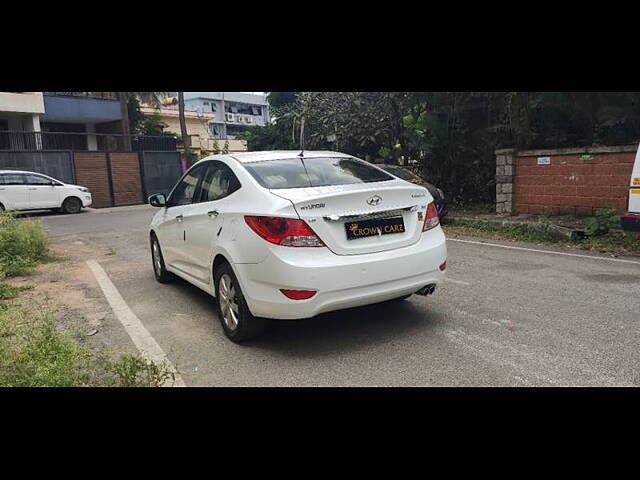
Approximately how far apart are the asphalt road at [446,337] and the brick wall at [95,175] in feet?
57.3

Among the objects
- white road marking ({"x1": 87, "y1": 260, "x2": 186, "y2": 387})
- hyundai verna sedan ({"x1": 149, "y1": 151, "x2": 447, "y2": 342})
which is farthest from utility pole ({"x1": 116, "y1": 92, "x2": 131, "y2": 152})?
hyundai verna sedan ({"x1": 149, "y1": 151, "x2": 447, "y2": 342})

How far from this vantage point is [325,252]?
393 centimetres

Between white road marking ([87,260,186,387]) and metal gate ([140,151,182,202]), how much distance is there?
17.9 m

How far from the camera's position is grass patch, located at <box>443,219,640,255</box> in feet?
27.1

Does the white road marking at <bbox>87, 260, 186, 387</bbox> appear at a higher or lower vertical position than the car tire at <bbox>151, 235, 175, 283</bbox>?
lower

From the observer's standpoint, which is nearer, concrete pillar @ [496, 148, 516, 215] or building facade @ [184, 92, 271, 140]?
concrete pillar @ [496, 148, 516, 215]

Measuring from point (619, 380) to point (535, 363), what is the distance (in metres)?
0.53

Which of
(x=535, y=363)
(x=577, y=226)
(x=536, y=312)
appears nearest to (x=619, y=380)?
(x=535, y=363)

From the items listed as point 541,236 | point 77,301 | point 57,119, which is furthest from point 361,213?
point 57,119

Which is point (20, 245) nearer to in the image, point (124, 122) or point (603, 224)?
point (603, 224)

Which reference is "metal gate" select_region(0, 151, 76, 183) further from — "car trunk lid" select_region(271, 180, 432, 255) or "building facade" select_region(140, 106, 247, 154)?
"car trunk lid" select_region(271, 180, 432, 255)

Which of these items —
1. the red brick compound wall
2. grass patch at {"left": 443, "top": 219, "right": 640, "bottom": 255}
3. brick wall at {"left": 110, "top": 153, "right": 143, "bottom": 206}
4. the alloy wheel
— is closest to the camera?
the alloy wheel

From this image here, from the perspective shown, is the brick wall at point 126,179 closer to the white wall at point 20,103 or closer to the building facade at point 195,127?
the white wall at point 20,103

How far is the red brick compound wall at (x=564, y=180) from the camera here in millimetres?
9883
